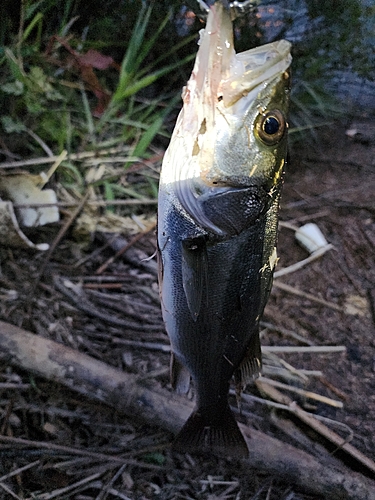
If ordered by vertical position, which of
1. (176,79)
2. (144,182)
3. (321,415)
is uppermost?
(176,79)

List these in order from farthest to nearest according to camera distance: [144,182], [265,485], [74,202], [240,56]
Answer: [144,182] → [74,202] → [265,485] → [240,56]

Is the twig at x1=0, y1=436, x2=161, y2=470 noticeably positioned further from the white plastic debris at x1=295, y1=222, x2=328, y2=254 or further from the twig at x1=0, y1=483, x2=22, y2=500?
the white plastic debris at x1=295, y1=222, x2=328, y2=254

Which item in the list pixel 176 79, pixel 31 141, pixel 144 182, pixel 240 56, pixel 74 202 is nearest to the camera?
pixel 240 56

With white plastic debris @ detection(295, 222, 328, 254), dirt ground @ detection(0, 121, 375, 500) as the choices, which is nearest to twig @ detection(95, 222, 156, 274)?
dirt ground @ detection(0, 121, 375, 500)

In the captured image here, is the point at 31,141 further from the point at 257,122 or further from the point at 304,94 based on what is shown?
the point at 304,94

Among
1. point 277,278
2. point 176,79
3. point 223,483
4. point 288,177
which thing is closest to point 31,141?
point 176,79

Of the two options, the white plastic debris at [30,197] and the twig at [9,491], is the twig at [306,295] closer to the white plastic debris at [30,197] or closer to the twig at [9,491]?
the white plastic debris at [30,197]

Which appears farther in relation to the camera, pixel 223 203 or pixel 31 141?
pixel 31 141
